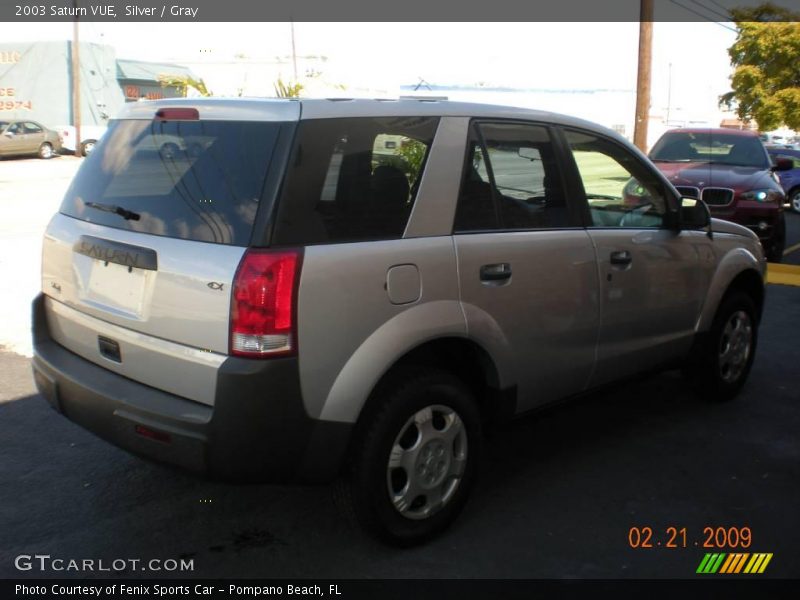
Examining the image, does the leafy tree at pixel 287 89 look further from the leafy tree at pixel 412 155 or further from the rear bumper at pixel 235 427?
the rear bumper at pixel 235 427

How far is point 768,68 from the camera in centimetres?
3192

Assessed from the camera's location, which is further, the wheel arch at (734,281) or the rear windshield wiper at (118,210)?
the wheel arch at (734,281)

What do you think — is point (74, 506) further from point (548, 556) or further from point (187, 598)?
point (548, 556)

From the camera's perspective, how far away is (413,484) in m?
3.51

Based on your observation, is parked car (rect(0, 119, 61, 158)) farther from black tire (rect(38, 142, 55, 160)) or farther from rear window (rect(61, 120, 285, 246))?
rear window (rect(61, 120, 285, 246))

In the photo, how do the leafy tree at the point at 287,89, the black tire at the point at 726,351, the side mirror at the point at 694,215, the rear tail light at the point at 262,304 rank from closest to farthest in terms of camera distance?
the rear tail light at the point at 262,304, the side mirror at the point at 694,215, the black tire at the point at 726,351, the leafy tree at the point at 287,89

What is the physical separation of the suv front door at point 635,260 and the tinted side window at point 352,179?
112 cm

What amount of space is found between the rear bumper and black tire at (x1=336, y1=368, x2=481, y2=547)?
0.15 m

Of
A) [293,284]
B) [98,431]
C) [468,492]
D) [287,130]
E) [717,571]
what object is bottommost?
[717,571]

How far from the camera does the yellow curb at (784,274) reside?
32.7 ft

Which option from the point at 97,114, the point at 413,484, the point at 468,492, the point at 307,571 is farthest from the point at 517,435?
the point at 97,114

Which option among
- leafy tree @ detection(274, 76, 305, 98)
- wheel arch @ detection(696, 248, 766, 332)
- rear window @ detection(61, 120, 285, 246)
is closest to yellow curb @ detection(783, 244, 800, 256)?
wheel arch @ detection(696, 248, 766, 332)

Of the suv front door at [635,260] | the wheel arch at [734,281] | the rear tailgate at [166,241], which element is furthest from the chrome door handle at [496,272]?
the wheel arch at [734,281]

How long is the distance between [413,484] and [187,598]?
3.24 ft
